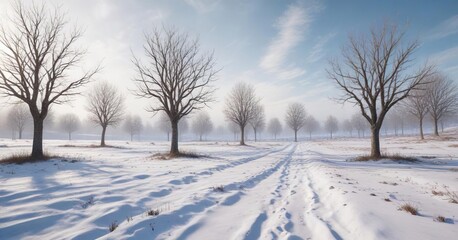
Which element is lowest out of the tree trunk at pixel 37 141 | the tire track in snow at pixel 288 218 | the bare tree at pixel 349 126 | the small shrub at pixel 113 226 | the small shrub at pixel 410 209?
the tire track in snow at pixel 288 218

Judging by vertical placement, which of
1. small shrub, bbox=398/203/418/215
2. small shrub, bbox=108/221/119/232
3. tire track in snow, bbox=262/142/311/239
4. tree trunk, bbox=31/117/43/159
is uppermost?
tree trunk, bbox=31/117/43/159

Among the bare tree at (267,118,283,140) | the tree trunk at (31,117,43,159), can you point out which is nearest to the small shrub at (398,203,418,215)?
the tree trunk at (31,117,43,159)

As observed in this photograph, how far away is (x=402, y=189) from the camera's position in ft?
22.3

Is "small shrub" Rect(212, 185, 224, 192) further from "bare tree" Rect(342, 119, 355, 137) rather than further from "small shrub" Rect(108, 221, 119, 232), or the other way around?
"bare tree" Rect(342, 119, 355, 137)

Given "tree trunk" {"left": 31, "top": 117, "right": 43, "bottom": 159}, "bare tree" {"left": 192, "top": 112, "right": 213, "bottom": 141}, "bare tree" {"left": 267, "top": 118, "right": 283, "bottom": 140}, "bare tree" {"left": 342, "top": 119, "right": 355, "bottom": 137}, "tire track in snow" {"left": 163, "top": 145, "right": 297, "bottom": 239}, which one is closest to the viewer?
"tire track in snow" {"left": 163, "top": 145, "right": 297, "bottom": 239}

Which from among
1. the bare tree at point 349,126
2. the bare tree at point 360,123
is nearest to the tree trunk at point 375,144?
the bare tree at point 360,123

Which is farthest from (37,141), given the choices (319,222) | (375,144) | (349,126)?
(349,126)

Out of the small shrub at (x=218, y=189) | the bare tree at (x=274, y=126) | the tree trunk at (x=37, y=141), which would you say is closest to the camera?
the small shrub at (x=218, y=189)

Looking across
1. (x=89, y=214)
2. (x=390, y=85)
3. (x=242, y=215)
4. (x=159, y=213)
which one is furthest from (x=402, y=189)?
(x=390, y=85)

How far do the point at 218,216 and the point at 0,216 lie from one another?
3.99m

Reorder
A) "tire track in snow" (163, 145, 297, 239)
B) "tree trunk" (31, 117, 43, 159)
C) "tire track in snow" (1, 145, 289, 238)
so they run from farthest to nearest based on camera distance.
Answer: "tree trunk" (31, 117, 43, 159), "tire track in snow" (1, 145, 289, 238), "tire track in snow" (163, 145, 297, 239)

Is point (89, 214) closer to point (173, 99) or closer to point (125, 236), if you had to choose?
point (125, 236)

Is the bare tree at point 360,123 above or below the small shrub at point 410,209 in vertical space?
above

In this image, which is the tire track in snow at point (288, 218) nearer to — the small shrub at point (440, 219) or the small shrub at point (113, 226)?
the small shrub at point (440, 219)
